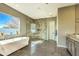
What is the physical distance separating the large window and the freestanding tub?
7.4 inches

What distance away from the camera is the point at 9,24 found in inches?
97.4

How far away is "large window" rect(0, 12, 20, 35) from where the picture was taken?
2.33 metres

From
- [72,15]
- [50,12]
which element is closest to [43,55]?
[50,12]

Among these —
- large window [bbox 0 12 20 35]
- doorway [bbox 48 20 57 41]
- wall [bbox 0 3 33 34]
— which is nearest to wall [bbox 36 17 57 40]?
doorway [bbox 48 20 57 41]

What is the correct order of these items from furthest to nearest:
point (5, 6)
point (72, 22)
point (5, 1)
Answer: point (72, 22), point (5, 6), point (5, 1)

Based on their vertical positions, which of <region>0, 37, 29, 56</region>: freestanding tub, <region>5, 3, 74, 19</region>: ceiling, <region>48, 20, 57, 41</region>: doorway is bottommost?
<region>0, 37, 29, 56</region>: freestanding tub

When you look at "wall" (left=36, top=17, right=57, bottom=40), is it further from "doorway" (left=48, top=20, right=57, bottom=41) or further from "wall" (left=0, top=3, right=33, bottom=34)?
"wall" (left=0, top=3, right=33, bottom=34)

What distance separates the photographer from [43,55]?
2.35 m

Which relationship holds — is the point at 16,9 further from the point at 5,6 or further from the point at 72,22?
the point at 72,22

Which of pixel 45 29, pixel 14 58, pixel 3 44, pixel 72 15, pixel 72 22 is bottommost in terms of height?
pixel 14 58

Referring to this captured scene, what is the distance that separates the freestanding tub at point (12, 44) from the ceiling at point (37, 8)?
2.16 feet

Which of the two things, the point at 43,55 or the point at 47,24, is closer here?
the point at 43,55

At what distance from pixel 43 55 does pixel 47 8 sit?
44.6 inches

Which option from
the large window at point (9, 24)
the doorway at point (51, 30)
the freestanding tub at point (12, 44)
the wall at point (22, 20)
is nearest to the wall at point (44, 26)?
the doorway at point (51, 30)
